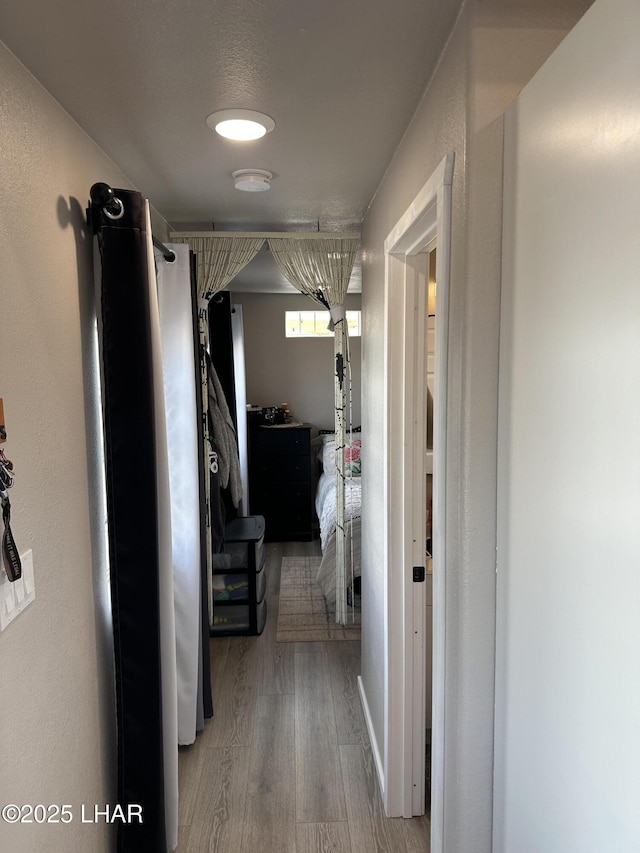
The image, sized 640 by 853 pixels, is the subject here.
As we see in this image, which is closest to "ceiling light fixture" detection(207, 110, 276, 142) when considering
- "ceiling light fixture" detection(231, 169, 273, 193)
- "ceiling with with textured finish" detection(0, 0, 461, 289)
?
"ceiling with with textured finish" detection(0, 0, 461, 289)

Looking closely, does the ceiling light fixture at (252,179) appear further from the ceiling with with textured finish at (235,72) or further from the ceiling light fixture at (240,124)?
the ceiling light fixture at (240,124)

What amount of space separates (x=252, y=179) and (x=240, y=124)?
1.39ft

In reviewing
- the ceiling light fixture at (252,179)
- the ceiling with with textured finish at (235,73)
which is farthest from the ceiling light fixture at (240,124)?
the ceiling light fixture at (252,179)

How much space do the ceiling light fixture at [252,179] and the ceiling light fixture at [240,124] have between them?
32 centimetres

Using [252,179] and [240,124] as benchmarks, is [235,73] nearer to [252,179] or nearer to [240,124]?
[240,124]

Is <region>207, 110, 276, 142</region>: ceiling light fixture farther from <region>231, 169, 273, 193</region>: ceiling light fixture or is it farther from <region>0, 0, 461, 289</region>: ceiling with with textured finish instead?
<region>231, 169, 273, 193</region>: ceiling light fixture

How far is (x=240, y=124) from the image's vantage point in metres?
1.52

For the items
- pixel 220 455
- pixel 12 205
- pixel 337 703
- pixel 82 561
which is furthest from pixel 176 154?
pixel 337 703

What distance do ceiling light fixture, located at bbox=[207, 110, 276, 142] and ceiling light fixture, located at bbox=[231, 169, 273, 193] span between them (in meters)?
0.32

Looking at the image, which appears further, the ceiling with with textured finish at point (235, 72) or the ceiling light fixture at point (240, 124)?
the ceiling light fixture at point (240, 124)

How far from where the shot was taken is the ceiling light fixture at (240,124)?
147 cm

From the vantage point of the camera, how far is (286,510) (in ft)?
17.3

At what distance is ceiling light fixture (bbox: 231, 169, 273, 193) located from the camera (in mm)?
1924

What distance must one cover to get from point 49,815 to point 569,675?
120 cm
